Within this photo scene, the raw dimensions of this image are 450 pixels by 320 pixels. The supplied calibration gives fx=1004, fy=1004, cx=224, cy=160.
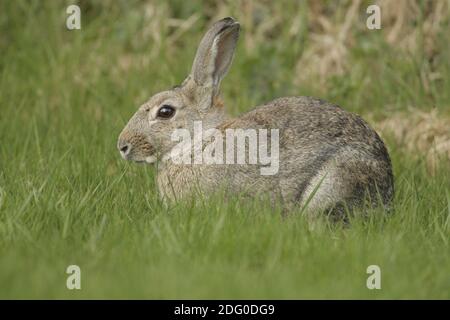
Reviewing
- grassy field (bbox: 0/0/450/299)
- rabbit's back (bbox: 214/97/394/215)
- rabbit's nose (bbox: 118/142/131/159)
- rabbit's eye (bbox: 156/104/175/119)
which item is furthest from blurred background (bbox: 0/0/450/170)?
rabbit's nose (bbox: 118/142/131/159)

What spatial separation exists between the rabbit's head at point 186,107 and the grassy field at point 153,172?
23 centimetres

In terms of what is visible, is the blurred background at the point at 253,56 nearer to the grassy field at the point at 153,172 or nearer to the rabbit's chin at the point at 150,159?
the grassy field at the point at 153,172

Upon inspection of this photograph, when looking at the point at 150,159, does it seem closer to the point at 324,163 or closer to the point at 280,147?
the point at 280,147

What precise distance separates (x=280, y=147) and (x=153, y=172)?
3.27 feet

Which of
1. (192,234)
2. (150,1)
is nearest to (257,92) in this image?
(150,1)

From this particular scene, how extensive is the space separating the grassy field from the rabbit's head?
0.77 ft

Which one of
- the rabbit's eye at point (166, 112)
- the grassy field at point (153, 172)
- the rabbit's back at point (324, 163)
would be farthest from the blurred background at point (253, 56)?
the rabbit's eye at point (166, 112)

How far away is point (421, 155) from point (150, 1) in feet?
12.9

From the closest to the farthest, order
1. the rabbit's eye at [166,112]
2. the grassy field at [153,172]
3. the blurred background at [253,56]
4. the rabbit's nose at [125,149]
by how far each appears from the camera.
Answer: the grassy field at [153,172]
the rabbit's nose at [125,149]
the rabbit's eye at [166,112]
the blurred background at [253,56]

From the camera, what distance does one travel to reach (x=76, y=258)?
520cm

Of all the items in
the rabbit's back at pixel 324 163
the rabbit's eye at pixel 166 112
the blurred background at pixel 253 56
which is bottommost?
the rabbit's back at pixel 324 163

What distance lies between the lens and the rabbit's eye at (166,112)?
6754 mm

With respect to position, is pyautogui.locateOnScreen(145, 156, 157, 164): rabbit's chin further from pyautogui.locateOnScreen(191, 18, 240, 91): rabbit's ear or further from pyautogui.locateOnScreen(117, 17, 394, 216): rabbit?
pyautogui.locateOnScreen(191, 18, 240, 91): rabbit's ear

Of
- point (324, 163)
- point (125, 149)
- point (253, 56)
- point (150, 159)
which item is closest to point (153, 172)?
point (150, 159)
